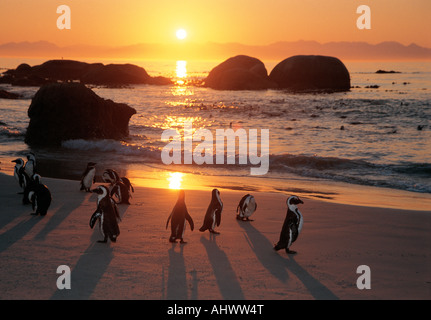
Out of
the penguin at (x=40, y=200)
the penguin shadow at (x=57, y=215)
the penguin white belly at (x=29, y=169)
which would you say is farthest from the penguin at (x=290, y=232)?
the penguin white belly at (x=29, y=169)

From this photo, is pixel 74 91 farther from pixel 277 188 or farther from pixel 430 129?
pixel 430 129

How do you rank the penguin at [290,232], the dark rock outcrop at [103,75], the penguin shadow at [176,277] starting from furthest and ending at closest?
the dark rock outcrop at [103,75] < the penguin at [290,232] < the penguin shadow at [176,277]

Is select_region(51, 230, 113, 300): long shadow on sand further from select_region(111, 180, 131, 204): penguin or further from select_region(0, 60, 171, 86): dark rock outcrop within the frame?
select_region(0, 60, 171, 86): dark rock outcrop

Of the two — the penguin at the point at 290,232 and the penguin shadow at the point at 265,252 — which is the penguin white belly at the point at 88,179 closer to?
the penguin shadow at the point at 265,252

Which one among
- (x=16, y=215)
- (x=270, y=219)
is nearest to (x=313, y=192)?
(x=270, y=219)

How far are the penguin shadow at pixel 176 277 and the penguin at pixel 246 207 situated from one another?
201 cm

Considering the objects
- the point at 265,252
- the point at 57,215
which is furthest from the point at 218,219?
the point at 57,215

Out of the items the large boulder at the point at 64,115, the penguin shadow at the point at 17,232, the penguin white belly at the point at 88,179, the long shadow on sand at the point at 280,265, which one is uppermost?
the large boulder at the point at 64,115

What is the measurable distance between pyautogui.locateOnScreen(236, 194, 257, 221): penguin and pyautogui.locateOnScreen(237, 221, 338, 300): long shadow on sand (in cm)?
69

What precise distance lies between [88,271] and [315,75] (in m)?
64.6

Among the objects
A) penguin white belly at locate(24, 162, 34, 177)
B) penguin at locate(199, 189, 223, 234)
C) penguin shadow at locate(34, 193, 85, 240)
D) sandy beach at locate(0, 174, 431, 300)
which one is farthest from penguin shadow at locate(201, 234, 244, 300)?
penguin white belly at locate(24, 162, 34, 177)

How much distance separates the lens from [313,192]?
42.4 feet

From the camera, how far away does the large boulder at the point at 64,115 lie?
21.0 meters

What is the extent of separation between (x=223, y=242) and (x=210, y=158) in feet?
36.3
